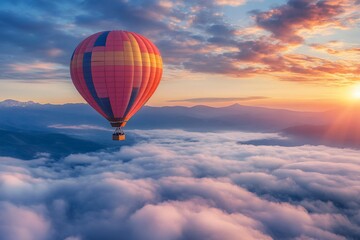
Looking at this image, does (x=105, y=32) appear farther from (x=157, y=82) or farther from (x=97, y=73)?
(x=157, y=82)

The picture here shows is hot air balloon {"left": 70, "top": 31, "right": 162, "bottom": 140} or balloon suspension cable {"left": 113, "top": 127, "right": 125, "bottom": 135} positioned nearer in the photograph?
hot air balloon {"left": 70, "top": 31, "right": 162, "bottom": 140}

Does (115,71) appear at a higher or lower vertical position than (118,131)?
higher

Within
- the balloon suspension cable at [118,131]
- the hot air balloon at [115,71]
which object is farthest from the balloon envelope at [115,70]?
the balloon suspension cable at [118,131]

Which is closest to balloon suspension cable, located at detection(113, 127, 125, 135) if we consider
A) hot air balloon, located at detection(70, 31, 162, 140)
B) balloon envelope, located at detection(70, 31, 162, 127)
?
hot air balloon, located at detection(70, 31, 162, 140)

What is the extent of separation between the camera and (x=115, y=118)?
57.4 m

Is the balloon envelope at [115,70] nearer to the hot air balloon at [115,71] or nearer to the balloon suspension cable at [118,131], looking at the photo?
the hot air balloon at [115,71]

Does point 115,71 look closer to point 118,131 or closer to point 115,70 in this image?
point 115,70

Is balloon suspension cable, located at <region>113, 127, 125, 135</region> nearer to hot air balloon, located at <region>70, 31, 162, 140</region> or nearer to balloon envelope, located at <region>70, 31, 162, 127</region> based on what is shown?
hot air balloon, located at <region>70, 31, 162, 140</region>

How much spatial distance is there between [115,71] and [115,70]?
0.15 metres

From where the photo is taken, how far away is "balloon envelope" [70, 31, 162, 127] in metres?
55.0

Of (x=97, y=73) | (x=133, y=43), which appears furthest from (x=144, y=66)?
(x=97, y=73)

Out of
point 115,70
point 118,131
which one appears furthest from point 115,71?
point 118,131

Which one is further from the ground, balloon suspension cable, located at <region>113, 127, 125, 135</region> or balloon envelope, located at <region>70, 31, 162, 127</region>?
balloon envelope, located at <region>70, 31, 162, 127</region>

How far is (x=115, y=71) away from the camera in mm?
55219
